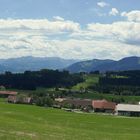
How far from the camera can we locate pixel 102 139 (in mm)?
40219

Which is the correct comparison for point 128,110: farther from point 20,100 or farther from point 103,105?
point 20,100

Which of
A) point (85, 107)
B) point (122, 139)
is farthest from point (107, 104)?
point (122, 139)

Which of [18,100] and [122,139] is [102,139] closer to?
[122,139]

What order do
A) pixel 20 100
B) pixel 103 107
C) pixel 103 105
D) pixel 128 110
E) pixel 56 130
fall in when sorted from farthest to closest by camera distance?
pixel 103 105 → pixel 103 107 → pixel 20 100 → pixel 128 110 → pixel 56 130

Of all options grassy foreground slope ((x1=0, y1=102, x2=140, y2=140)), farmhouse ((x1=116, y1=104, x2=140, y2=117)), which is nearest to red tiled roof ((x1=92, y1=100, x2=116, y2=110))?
farmhouse ((x1=116, y1=104, x2=140, y2=117))

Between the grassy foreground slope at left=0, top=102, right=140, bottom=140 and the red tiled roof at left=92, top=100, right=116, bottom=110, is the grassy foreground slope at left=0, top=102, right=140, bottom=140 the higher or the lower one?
the higher one

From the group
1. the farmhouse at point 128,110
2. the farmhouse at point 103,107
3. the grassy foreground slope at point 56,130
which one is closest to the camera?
the grassy foreground slope at point 56,130

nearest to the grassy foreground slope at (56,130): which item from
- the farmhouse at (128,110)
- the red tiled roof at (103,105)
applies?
the farmhouse at (128,110)

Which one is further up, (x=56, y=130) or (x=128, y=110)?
(x=56, y=130)

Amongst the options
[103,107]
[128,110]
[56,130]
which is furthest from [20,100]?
[56,130]

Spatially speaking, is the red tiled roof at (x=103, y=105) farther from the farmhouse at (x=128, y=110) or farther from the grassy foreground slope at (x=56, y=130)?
the grassy foreground slope at (x=56, y=130)

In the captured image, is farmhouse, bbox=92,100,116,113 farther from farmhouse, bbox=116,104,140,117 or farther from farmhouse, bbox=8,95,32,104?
farmhouse, bbox=8,95,32,104

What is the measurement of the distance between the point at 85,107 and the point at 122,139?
133m

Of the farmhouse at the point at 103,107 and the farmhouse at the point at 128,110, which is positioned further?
the farmhouse at the point at 103,107
